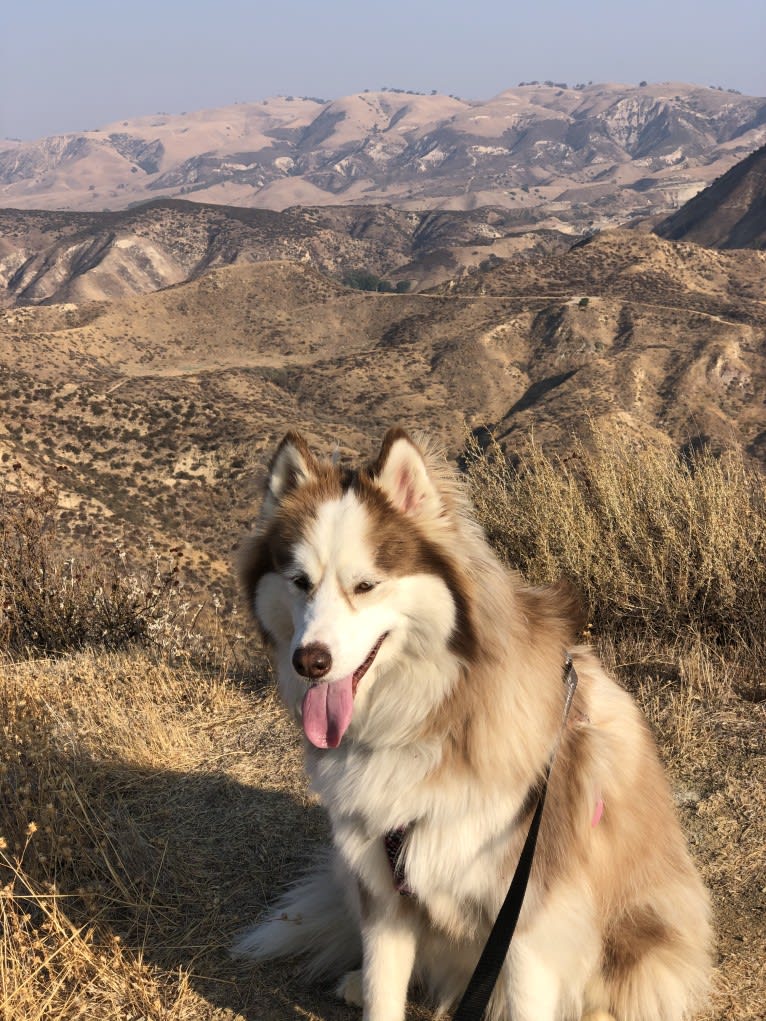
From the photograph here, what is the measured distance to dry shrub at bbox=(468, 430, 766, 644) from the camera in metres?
6.28

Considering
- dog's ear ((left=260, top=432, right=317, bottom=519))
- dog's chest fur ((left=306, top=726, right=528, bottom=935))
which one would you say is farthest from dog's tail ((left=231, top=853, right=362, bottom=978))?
dog's ear ((left=260, top=432, right=317, bottom=519))

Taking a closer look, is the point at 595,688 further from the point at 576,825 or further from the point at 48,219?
the point at 48,219

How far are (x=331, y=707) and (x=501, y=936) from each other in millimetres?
877

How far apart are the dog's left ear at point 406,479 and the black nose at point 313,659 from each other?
0.54 meters

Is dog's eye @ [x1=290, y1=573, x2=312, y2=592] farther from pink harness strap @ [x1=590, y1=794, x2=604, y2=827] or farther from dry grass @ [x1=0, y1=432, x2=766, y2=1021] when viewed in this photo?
dry grass @ [x1=0, y1=432, x2=766, y2=1021]

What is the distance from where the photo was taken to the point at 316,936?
348 centimetres

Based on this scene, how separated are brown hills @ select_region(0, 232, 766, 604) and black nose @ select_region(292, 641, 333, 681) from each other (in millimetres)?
21280

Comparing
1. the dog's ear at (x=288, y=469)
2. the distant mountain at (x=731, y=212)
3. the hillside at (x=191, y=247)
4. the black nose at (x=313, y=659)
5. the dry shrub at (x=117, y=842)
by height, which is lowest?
the hillside at (x=191, y=247)

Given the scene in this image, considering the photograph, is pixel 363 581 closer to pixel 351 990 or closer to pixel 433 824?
pixel 433 824

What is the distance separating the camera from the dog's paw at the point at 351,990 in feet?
10.9

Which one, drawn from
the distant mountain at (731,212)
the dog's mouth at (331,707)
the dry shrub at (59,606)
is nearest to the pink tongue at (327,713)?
the dog's mouth at (331,707)

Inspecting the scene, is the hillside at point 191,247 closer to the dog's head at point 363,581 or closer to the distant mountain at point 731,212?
the distant mountain at point 731,212

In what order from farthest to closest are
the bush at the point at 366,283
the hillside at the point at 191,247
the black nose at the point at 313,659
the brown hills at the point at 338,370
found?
the hillside at the point at 191,247, the bush at the point at 366,283, the brown hills at the point at 338,370, the black nose at the point at 313,659

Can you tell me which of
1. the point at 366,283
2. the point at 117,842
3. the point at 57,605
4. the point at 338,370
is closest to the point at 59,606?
the point at 57,605
